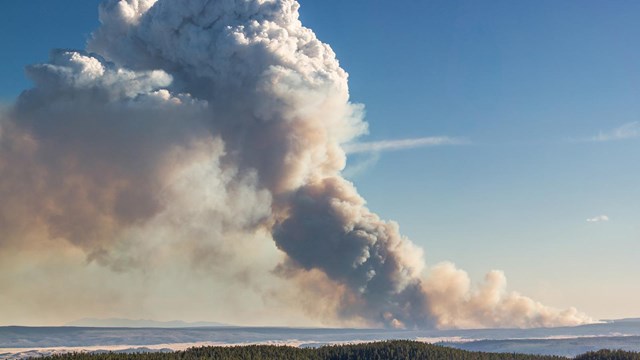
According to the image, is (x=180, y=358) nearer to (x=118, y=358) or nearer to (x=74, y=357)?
(x=118, y=358)

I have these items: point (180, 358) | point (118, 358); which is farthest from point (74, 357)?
point (180, 358)

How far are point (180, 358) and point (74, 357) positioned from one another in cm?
3017

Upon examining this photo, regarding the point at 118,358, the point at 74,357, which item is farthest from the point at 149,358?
the point at 74,357

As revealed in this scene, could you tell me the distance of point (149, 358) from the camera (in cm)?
19088

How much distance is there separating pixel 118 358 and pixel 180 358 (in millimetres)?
17827

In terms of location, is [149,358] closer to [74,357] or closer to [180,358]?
[180,358]

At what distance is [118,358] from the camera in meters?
191

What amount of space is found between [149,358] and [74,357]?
23.5 meters

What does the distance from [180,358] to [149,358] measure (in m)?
11.0

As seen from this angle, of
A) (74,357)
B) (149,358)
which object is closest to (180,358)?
(149,358)

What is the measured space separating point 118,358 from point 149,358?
8.81m

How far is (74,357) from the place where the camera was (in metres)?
196

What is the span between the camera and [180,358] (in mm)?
199000

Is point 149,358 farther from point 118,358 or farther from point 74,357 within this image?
point 74,357
